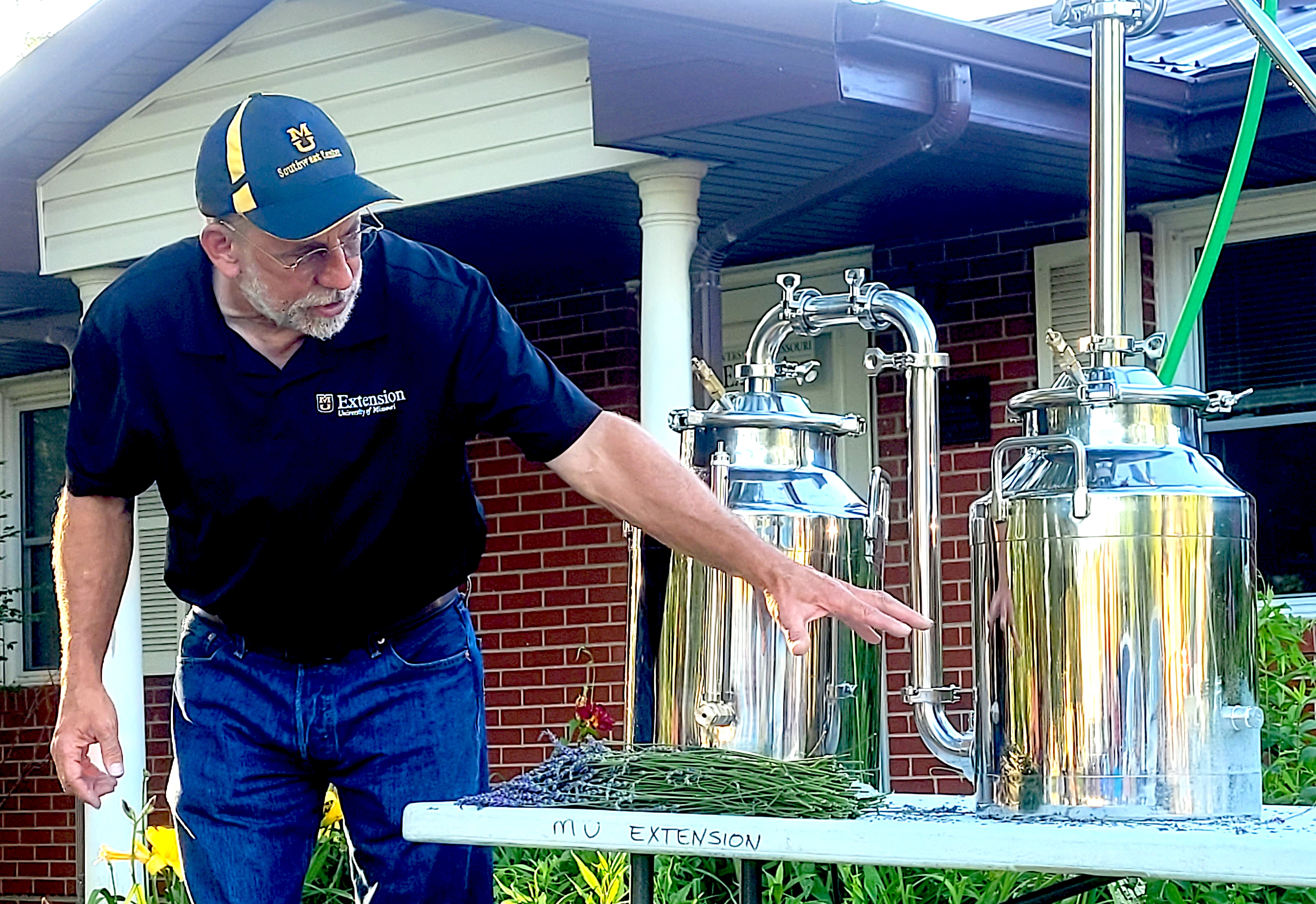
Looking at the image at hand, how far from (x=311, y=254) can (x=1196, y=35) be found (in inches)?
172

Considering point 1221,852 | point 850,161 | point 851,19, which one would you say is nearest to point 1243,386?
point 850,161

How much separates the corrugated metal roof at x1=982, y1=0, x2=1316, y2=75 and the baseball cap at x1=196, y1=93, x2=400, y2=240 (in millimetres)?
2859

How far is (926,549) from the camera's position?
306cm

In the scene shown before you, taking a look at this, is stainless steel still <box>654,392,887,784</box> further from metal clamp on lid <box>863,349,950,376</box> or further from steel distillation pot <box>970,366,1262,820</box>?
steel distillation pot <box>970,366,1262,820</box>

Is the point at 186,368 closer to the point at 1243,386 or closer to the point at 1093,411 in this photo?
the point at 1093,411

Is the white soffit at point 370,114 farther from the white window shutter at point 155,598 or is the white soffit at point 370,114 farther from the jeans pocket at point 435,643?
the jeans pocket at point 435,643

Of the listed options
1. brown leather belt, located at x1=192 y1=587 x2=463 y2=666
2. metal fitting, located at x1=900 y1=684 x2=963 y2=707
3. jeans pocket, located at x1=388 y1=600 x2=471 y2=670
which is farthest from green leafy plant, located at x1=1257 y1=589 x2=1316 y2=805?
brown leather belt, located at x1=192 y1=587 x2=463 y2=666

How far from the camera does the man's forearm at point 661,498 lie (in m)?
2.78

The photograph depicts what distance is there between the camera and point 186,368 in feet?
10.0

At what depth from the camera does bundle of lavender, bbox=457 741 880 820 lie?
246cm

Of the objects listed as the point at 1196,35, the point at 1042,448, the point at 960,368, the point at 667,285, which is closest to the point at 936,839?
the point at 1042,448

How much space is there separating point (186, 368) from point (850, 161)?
3022mm

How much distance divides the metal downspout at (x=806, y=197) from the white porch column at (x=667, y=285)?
20 centimetres

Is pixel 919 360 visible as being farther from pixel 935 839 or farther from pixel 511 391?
pixel 935 839
